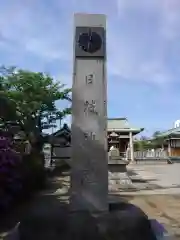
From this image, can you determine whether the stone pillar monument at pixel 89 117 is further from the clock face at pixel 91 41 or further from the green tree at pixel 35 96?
the green tree at pixel 35 96

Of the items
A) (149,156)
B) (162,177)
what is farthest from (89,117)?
(149,156)

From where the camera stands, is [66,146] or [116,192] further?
[66,146]

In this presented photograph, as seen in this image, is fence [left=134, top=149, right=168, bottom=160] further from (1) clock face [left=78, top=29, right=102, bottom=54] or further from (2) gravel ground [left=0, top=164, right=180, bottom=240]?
(1) clock face [left=78, top=29, right=102, bottom=54]

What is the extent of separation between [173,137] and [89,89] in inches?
1707

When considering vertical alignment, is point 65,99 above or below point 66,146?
above

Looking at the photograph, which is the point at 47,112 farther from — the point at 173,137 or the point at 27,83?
the point at 173,137

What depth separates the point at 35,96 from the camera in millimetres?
21391

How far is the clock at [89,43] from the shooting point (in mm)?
4578

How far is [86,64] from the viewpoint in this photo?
15.0ft

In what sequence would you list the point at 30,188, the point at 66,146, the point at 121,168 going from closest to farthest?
the point at 30,188, the point at 121,168, the point at 66,146

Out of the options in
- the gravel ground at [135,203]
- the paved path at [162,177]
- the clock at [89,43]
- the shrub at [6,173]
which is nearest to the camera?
the gravel ground at [135,203]

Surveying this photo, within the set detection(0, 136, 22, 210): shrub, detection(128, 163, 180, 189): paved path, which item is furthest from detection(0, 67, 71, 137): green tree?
detection(0, 136, 22, 210): shrub

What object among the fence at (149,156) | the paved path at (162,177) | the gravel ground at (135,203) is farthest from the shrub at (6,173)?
the fence at (149,156)

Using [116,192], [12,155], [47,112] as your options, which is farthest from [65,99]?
[12,155]
